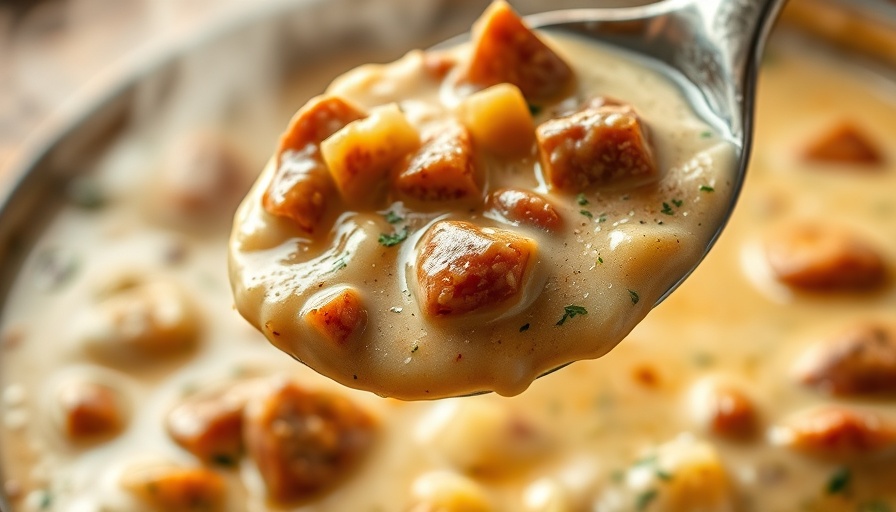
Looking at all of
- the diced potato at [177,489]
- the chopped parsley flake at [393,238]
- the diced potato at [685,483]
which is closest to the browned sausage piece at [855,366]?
the diced potato at [685,483]

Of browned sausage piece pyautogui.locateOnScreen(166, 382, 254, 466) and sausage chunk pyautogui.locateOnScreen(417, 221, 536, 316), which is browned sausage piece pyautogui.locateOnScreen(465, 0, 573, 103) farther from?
browned sausage piece pyautogui.locateOnScreen(166, 382, 254, 466)

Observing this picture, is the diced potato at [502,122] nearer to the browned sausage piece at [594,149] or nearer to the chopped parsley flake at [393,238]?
the browned sausage piece at [594,149]

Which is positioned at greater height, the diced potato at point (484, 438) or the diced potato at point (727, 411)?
the diced potato at point (484, 438)

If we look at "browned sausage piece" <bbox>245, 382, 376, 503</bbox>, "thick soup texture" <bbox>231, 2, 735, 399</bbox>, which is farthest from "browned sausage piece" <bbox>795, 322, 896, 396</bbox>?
"browned sausage piece" <bbox>245, 382, 376, 503</bbox>

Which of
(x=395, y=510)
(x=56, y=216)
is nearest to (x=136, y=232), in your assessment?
(x=56, y=216)

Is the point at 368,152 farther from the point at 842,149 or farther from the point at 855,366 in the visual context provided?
the point at 842,149

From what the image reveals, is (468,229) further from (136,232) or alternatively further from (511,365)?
(136,232)

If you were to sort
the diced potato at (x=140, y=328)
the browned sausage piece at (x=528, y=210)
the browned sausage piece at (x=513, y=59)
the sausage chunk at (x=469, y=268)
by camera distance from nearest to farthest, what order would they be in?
the sausage chunk at (x=469, y=268) → the browned sausage piece at (x=528, y=210) → the browned sausage piece at (x=513, y=59) → the diced potato at (x=140, y=328)

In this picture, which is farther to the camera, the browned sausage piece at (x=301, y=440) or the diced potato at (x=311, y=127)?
the browned sausage piece at (x=301, y=440)
